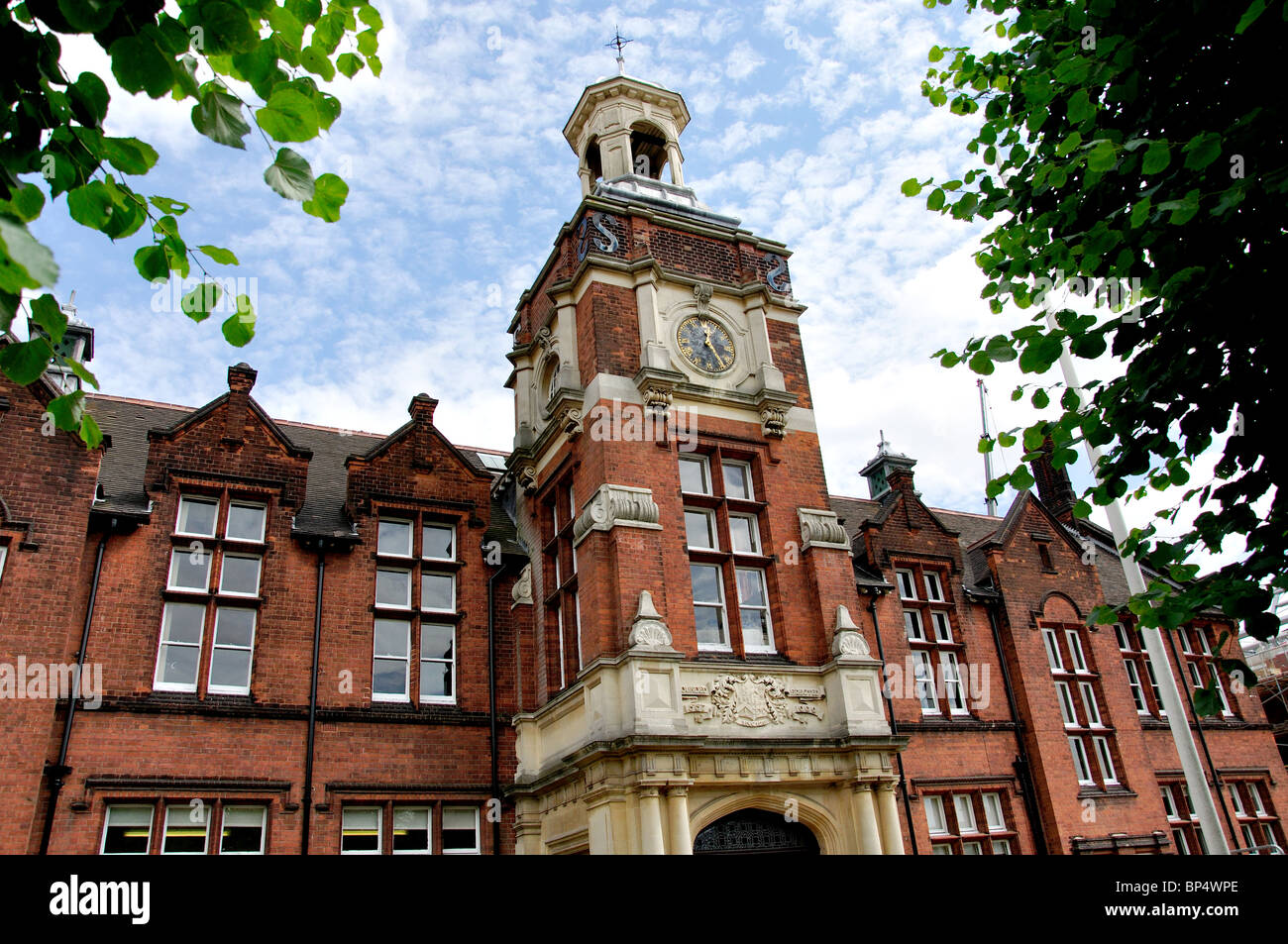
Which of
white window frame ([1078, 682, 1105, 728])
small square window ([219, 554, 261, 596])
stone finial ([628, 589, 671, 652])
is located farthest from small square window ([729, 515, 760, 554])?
white window frame ([1078, 682, 1105, 728])

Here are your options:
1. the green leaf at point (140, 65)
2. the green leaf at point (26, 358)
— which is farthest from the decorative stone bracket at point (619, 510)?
the green leaf at point (140, 65)

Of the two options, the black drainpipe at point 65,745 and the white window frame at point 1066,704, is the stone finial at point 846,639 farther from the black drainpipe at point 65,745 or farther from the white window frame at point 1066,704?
the black drainpipe at point 65,745

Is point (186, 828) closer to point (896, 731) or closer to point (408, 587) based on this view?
point (408, 587)

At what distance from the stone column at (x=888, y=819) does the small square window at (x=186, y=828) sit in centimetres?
979

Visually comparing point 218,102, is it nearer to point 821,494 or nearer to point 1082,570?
point 821,494

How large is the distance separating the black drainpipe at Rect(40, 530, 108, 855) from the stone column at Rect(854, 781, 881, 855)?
36.1 feet

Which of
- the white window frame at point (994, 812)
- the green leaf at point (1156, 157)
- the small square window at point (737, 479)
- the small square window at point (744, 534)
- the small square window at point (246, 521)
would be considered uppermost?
the small square window at point (737, 479)

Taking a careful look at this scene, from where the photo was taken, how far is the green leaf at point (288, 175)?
3.96 meters

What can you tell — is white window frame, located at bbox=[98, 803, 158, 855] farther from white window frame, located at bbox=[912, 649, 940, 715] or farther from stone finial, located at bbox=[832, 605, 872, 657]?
white window frame, located at bbox=[912, 649, 940, 715]

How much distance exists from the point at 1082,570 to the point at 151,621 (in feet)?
64.6

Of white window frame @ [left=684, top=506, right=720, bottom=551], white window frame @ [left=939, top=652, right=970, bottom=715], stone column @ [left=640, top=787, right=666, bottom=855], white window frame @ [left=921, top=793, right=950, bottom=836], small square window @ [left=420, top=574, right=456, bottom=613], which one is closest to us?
stone column @ [left=640, top=787, right=666, bottom=855]

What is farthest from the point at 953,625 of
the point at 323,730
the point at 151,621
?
the point at 151,621

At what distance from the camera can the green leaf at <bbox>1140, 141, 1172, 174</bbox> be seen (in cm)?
560

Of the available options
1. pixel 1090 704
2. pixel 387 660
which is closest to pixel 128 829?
pixel 387 660
